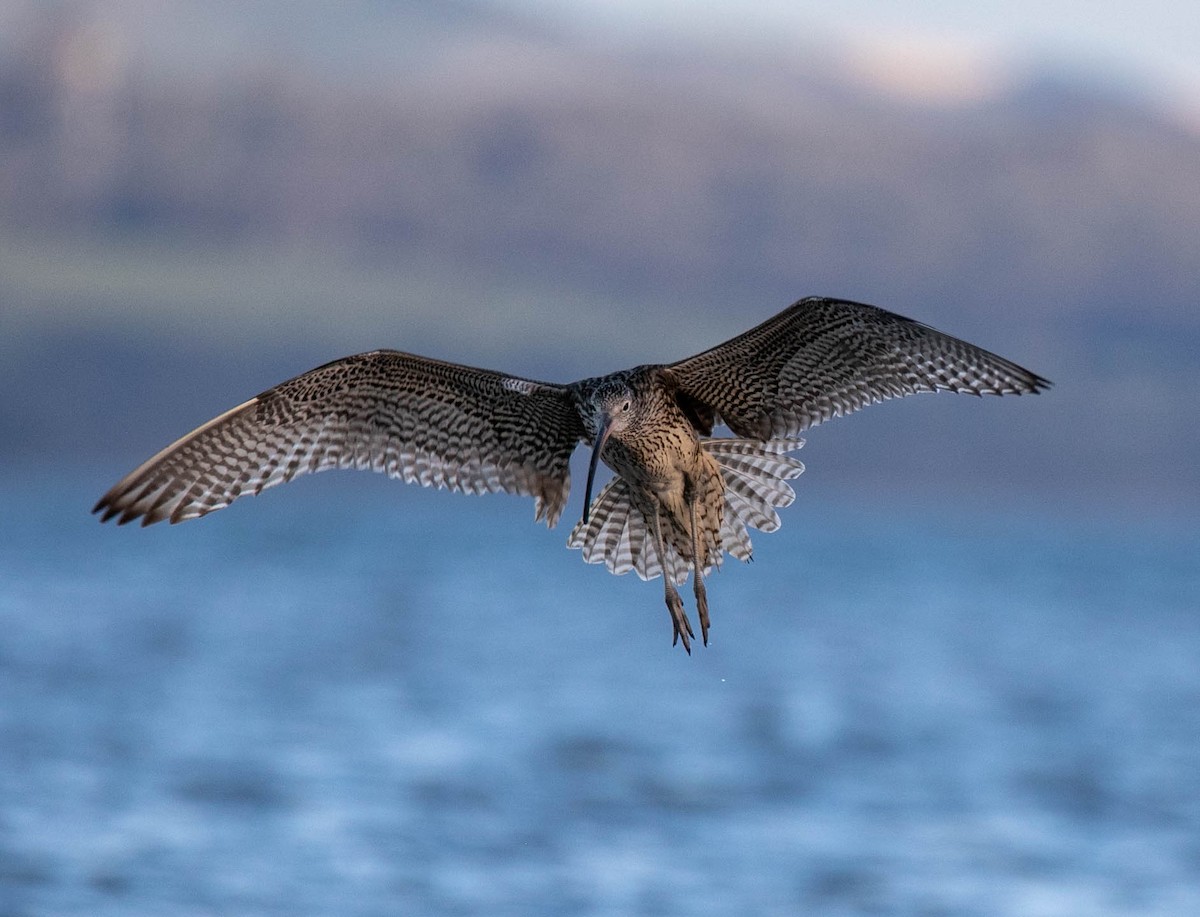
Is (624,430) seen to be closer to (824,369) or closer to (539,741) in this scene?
(824,369)

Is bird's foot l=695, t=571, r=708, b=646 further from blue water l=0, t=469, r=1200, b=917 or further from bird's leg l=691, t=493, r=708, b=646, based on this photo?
blue water l=0, t=469, r=1200, b=917

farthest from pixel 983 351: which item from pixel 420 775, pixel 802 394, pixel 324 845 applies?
pixel 420 775

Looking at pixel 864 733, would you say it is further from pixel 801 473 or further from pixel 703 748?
pixel 801 473

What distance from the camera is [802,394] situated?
8.92 metres

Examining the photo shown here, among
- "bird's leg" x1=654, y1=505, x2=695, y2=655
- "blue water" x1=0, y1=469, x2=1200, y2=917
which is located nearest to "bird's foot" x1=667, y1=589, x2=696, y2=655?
"bird's leg" x1=654, y1=505, x2=695, y2=655

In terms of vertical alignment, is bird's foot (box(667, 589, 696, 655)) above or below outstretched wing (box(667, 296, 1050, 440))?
below

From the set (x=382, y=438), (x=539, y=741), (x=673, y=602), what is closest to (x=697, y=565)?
(x=673, y=602)

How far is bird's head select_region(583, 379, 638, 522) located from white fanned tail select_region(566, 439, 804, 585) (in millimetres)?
611

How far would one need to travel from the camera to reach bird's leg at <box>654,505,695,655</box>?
8.60m

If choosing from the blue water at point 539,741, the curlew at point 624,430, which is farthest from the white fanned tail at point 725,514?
the blue water at point 539,741

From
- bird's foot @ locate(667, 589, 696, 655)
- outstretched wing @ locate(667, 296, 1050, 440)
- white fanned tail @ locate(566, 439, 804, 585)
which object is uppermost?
outstretched wing @ locate(667, 296, 1050, 440)

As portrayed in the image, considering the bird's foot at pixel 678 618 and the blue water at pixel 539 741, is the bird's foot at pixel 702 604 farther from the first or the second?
the blue water at pixel 539 741

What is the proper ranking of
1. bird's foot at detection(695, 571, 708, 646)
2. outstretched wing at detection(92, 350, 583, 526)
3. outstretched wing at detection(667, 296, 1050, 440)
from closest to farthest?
outstretched wing at detection(667, 296, 1050, 440) → bird's foot at detection(695, 571, 708, 646) → outstretched wing at detection(92, 350, 583, 526)

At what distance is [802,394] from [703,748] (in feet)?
86.3
